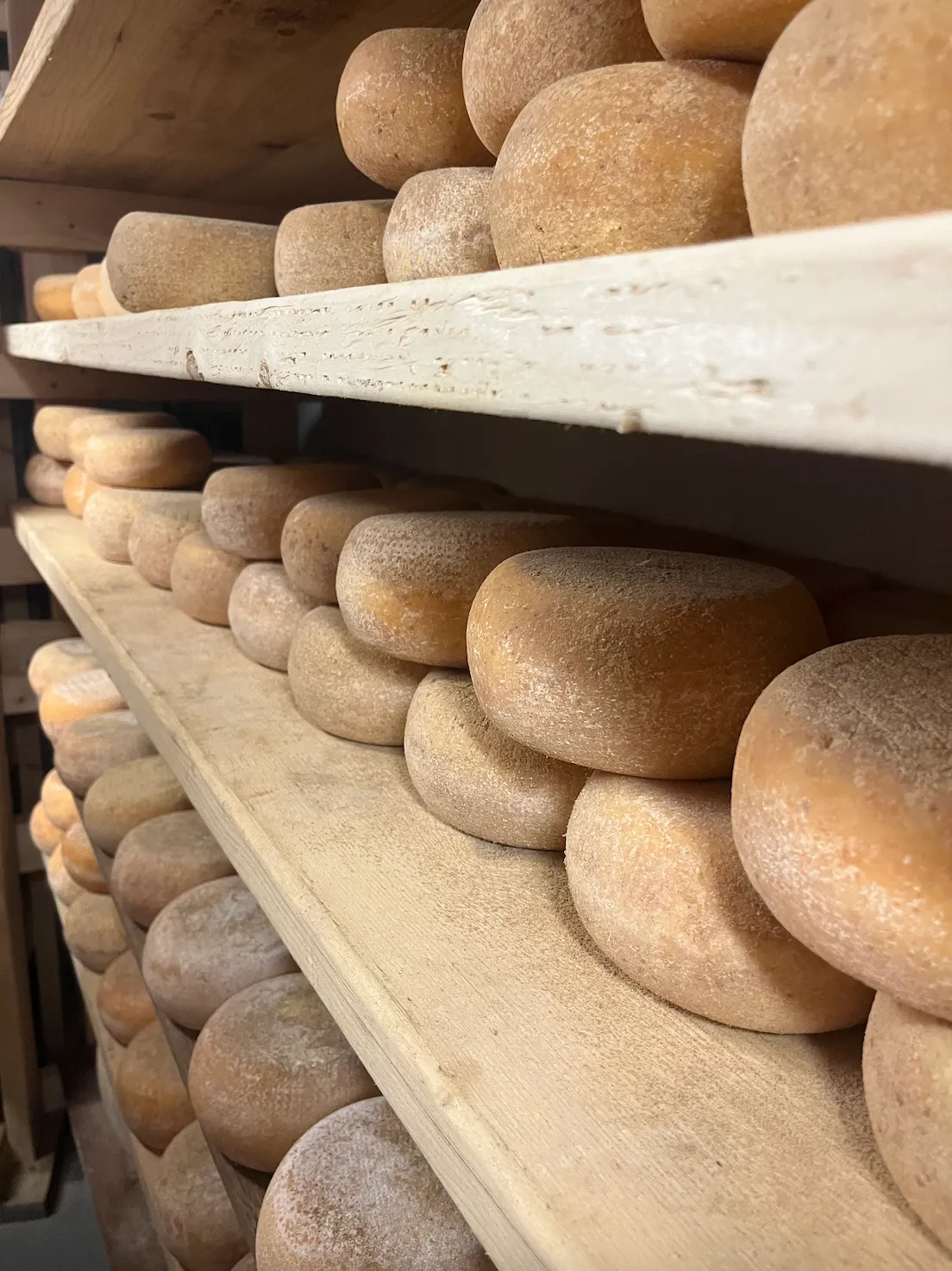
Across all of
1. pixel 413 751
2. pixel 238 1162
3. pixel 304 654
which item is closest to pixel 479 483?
pixel 304 654

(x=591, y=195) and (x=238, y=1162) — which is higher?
(x=591, y=195)

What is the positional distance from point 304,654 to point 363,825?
0.25m

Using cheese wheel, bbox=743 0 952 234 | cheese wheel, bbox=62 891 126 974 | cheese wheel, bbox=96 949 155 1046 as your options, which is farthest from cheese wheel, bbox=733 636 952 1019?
cheese wheel, bbox=62 891 126 974

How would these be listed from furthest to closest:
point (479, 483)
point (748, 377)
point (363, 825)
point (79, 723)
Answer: point (79, 723), point (479, 483), point (363, 825), point (748, 377)

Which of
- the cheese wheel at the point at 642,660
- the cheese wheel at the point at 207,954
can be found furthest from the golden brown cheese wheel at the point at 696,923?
the cheese wheel at the point at 207,954

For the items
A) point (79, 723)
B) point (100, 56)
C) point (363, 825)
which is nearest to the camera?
point (363, 825)

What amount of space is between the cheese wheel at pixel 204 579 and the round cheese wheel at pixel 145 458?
44cm

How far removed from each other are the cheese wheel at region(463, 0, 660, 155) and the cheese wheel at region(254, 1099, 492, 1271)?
2.64 ft

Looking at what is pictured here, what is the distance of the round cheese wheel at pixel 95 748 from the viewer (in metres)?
1.74

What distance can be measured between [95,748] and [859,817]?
1.60 meters

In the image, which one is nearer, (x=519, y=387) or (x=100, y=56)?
(x=519, y=387)

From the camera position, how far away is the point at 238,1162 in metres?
0.96

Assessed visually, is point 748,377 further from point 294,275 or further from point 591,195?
point 294,275

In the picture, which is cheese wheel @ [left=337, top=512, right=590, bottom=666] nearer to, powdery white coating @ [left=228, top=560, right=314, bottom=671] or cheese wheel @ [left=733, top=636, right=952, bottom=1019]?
powdery white coating @ [left=228, top=560, right=314, bottom=671]
